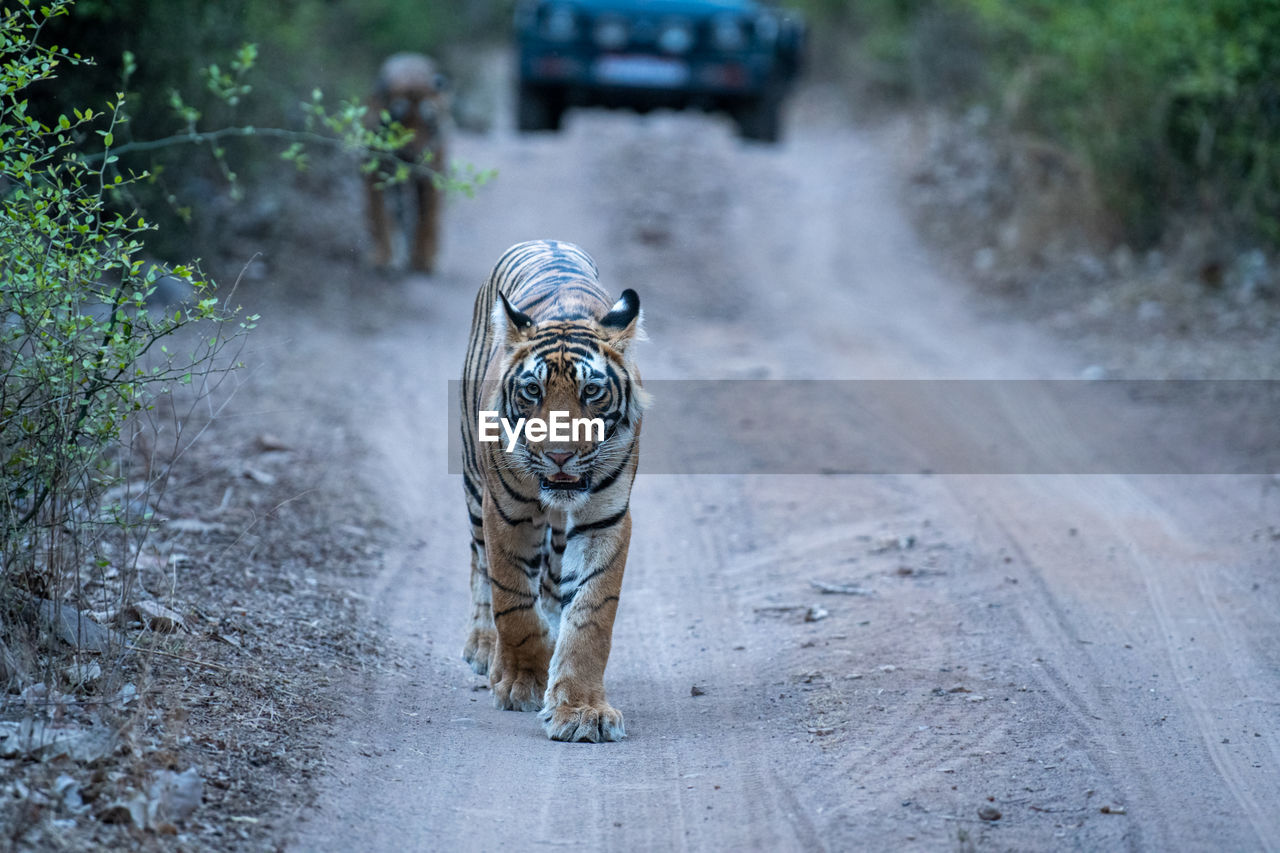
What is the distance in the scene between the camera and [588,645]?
15.2ft

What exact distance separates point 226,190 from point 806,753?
10621 millimetres

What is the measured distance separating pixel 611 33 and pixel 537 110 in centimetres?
188

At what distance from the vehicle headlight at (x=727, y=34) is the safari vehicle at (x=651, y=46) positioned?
1cm

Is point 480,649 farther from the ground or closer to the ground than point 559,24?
closer to the ground

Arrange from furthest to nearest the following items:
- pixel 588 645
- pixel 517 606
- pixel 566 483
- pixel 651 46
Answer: pixel 651 46 → pixel 517 606 → pixel 588 645 → pixel 566 483

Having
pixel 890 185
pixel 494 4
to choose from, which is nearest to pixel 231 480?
pixel 890 185

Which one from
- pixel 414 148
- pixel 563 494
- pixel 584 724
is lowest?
pixel 584 724

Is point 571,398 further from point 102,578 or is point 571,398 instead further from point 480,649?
point 102,578

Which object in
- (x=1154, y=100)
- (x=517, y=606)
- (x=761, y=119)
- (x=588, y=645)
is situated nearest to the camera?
(x=588, y=645)

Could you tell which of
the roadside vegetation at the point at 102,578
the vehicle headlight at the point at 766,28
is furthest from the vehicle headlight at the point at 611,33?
the roadside vegetation at the point at 102,578

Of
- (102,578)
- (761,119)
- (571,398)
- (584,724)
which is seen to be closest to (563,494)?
(571,398)

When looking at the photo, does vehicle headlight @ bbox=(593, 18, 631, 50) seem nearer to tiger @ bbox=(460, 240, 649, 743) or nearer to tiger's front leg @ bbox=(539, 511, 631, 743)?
tiger @ bbox=(460, 240, 649, 743)

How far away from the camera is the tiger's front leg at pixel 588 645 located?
4562 mm

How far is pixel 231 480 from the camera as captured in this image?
7344 millimetres
